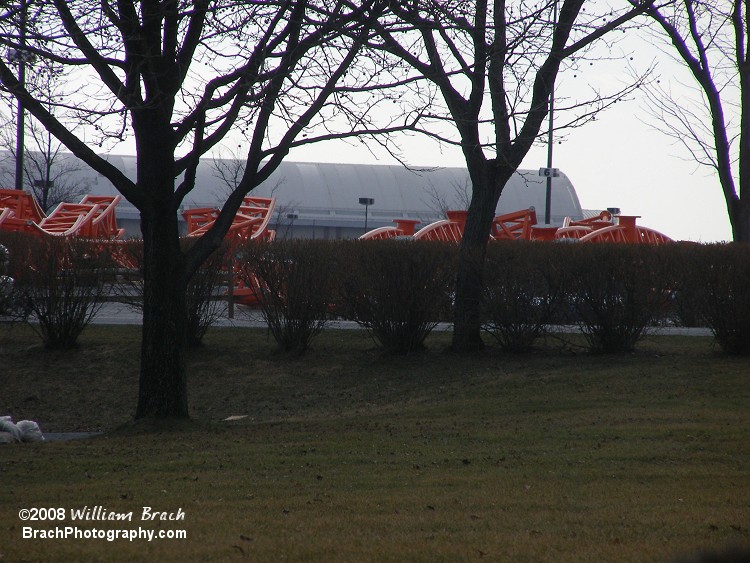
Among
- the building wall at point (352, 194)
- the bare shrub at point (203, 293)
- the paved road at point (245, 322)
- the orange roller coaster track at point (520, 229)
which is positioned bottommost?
the paved road at point (245, 322)

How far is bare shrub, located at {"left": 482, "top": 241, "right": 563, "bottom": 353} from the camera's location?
13750 millimetres

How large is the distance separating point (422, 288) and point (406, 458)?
265 inches

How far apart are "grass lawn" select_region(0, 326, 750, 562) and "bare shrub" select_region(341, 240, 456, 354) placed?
0.52m

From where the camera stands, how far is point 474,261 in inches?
552

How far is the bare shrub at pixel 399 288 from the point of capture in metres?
14.1

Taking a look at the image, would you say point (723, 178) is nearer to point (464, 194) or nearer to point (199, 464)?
point (199, 464)

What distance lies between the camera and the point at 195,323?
15508 millimetres

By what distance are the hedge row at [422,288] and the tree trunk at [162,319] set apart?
506 centimetres

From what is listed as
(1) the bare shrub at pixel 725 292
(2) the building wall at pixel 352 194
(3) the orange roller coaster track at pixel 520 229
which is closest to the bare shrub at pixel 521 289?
(1) the bare shrub at pixel 725 292

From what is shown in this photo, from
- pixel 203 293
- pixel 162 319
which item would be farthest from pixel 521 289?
pixel 162 319

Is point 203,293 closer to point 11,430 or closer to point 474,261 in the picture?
point 474,261

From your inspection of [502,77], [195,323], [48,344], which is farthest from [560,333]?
[48,344]

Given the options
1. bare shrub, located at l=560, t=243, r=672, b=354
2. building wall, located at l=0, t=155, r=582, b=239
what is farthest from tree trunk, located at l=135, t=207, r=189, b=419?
building wall, located at l=0, t=155, r=582, b=239

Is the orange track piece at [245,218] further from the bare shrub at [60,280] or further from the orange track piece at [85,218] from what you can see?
the bare shrub at [60,280]
